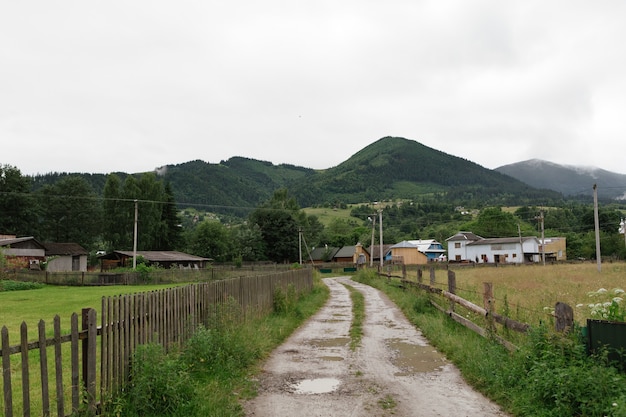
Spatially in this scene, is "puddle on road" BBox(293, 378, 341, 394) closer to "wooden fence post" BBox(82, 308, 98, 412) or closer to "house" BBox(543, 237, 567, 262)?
"wooden fence post" BBox(82, 308, 98, 412)

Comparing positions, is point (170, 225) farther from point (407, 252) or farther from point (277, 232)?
point (407, 252)

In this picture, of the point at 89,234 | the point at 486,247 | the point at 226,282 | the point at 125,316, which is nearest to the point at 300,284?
the point at 226,282

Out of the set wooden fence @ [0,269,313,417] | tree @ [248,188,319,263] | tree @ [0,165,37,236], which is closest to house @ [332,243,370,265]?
tree @ [248,188,319,263]

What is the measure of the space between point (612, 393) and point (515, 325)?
3.02m

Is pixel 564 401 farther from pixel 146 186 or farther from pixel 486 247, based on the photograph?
pixel 486 247

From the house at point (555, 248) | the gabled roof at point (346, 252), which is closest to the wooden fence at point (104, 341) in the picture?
the gabled roof at point (346, 252)

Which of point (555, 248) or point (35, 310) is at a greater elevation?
point (35, 310)

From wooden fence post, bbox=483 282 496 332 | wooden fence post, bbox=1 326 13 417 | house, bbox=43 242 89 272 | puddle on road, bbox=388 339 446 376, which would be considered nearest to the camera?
wooden fence post, bbox=1 326 13 417

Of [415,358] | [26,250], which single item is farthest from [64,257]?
[415,358]

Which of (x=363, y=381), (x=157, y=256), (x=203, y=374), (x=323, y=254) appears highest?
(x=203, y=374)

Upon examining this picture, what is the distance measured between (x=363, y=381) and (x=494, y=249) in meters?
94.4

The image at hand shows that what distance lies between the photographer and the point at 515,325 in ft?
29.8

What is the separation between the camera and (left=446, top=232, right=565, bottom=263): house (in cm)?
9488

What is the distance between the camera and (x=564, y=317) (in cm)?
753
